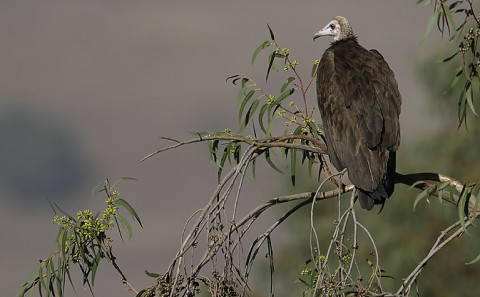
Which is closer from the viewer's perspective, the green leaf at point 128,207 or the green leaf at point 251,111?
the green leaf at point 128,207

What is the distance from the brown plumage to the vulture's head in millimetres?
1060

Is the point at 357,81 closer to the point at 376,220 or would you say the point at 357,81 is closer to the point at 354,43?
the point at 354,43

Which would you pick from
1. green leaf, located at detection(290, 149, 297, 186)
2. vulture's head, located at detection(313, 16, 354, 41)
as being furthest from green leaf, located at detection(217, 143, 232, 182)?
vulture's head, located at detection(313, 16, 354, 41)

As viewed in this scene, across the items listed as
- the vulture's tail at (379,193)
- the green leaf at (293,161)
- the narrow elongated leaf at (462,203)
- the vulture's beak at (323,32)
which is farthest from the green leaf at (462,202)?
the vulture's beak at (323,32)

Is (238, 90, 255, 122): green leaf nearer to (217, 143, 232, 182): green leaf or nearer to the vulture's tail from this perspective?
(217, 143, 232, 182): green leaf

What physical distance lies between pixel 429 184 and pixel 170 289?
169 centimetres

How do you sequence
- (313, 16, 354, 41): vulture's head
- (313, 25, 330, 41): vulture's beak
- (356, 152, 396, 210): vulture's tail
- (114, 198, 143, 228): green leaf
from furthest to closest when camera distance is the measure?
(313, 25, 330, 41): vulture's beak, (313, 16, 354, 41): vulture's head, (356, 152, 396, 210): vulture's tail, (114, 198, 143, 228): green leaf

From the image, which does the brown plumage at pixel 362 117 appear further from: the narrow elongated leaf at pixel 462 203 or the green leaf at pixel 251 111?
the narrow elongated leaf at pixel 462 203

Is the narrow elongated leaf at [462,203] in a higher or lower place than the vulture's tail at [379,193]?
higher

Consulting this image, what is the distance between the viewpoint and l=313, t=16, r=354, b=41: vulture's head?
317 inches

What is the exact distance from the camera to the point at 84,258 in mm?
5594

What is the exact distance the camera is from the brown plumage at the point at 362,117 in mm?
6047

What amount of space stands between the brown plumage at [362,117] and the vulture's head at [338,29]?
3.48ft

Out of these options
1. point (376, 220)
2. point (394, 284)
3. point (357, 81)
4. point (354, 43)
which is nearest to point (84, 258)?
point (357, 81)
